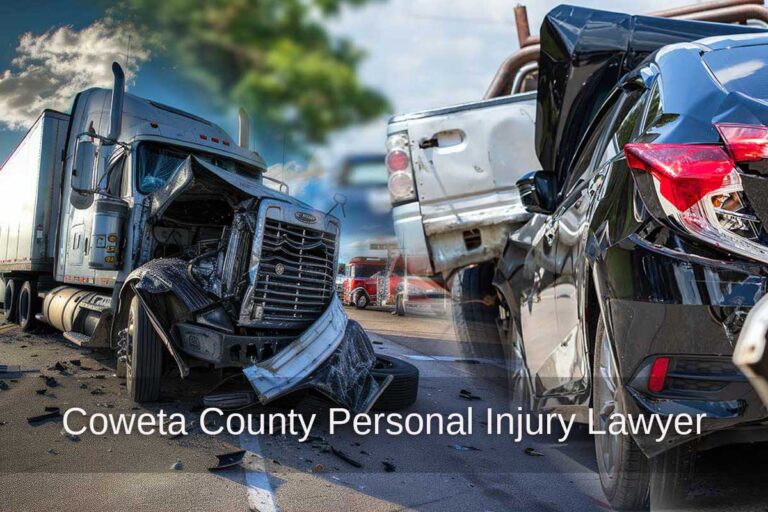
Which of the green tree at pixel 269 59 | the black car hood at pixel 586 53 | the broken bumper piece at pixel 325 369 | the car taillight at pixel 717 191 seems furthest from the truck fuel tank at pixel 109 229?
the green tree at pixel 269 59

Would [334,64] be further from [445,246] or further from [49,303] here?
[49,303]

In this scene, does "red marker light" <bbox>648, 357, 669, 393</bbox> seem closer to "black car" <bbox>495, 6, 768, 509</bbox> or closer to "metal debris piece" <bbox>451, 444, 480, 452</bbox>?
"black car" <bbox>495, 6, 768, 509</bbox>

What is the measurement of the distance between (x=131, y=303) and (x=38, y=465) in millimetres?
2349

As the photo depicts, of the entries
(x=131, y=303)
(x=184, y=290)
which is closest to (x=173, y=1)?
(x=184, y=290)

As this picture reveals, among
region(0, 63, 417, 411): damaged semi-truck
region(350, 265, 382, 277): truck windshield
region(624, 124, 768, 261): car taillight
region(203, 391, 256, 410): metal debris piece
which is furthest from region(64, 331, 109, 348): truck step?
region(624, 124, 768, 261): car taillight

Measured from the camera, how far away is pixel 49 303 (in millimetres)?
9273

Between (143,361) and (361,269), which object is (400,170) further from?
(143,361)

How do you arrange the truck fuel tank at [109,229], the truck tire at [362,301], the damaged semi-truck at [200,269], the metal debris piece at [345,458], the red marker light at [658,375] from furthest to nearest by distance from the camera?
the truck tire at [362,301]
the truck fuel tank at [109,229]
the damaged semi-truck at [200,269]
the metal debris piece at [345,458]
the red marker light at [658,375]

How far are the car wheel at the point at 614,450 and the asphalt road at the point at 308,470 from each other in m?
0.31

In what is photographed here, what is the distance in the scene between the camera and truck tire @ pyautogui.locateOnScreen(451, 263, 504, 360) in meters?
6.14

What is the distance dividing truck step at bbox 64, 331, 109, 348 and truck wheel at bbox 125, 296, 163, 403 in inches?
41.4

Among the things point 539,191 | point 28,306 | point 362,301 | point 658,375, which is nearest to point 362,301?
point 362,301

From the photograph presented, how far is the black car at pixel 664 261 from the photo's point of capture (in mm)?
2145

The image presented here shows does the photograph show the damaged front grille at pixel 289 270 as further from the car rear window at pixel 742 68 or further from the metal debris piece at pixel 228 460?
the car rear window at pixel 742 68
